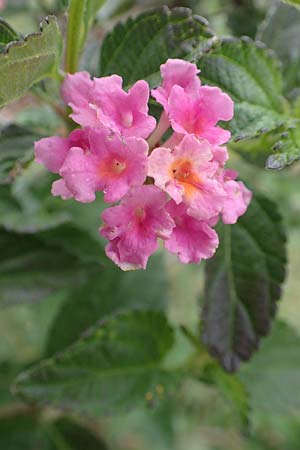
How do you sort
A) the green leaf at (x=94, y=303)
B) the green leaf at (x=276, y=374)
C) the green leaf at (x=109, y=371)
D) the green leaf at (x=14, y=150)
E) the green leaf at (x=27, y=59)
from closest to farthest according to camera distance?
the green leaf at (x=27, y=59), the green leaf at (x=14, y=150), the green leaf at (x=109, y=371), the green leaf at (x=276, y=374), the green leaf at (x=94, y=303)

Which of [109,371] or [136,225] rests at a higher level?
[136,225]

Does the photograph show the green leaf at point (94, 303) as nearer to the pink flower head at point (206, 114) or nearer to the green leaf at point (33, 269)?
the green leaf at point (33, 269)

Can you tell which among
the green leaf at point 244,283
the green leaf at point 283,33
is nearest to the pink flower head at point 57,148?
the green leaf at point 244,283

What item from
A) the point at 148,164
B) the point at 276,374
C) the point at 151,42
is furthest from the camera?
the point at 276,374

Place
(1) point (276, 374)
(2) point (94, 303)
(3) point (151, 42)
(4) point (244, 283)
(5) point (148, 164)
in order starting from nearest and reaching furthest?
(5) point (148, 164), (3) point (151, 42), (4) point (244, 283), (1) point (276, 374), (2) point (94, 303)

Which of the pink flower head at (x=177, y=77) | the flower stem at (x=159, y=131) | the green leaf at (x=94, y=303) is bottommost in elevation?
the green leaf at (x=94, y=303)

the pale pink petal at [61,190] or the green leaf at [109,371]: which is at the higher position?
the pale pink petal at [61,190]

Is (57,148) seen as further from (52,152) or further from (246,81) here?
(246,81)

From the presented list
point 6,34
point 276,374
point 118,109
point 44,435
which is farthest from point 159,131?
point 44,435
